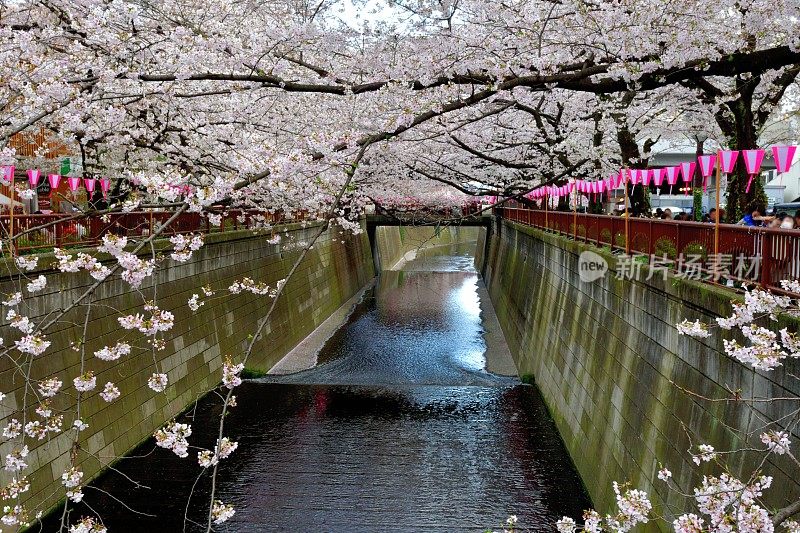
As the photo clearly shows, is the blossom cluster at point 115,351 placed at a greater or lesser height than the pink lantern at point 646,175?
lesser

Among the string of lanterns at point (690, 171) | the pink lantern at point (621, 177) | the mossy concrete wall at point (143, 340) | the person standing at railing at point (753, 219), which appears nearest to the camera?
the string of lanterns at point (690, 171)

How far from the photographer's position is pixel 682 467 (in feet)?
26.2

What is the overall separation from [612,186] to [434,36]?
7.04m

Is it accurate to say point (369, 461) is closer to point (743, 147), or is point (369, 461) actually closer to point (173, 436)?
point (173, 436)

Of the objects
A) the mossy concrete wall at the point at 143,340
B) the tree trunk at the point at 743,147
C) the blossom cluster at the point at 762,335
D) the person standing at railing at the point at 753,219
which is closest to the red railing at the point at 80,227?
the mossy concrete wall at the point at 143,340

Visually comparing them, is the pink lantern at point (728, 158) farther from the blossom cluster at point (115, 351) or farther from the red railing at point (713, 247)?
the blossom cluster at point (115, 351)

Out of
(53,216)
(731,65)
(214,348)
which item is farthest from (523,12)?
(214,348)

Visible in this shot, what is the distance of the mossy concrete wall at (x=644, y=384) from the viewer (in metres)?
6.75

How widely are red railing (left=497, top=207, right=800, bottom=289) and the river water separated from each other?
177 inches

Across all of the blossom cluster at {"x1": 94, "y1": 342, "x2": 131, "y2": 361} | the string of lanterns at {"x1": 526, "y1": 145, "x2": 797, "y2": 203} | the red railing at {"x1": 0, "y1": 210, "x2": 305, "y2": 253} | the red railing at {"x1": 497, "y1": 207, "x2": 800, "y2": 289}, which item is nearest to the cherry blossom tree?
the blossom cluster at {"x1": 94, "y1": 342, "x2": 131, "y2": 361}

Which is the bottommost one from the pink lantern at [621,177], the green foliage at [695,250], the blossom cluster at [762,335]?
the blossom cluster at [762,335]

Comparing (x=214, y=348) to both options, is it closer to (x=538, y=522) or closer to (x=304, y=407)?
(x=304, y=407)

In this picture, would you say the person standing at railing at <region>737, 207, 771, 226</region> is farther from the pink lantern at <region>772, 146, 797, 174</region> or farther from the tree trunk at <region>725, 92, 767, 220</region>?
the pink lantern at <region>772, 146, 797, 174</region>

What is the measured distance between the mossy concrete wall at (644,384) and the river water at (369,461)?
975mm
